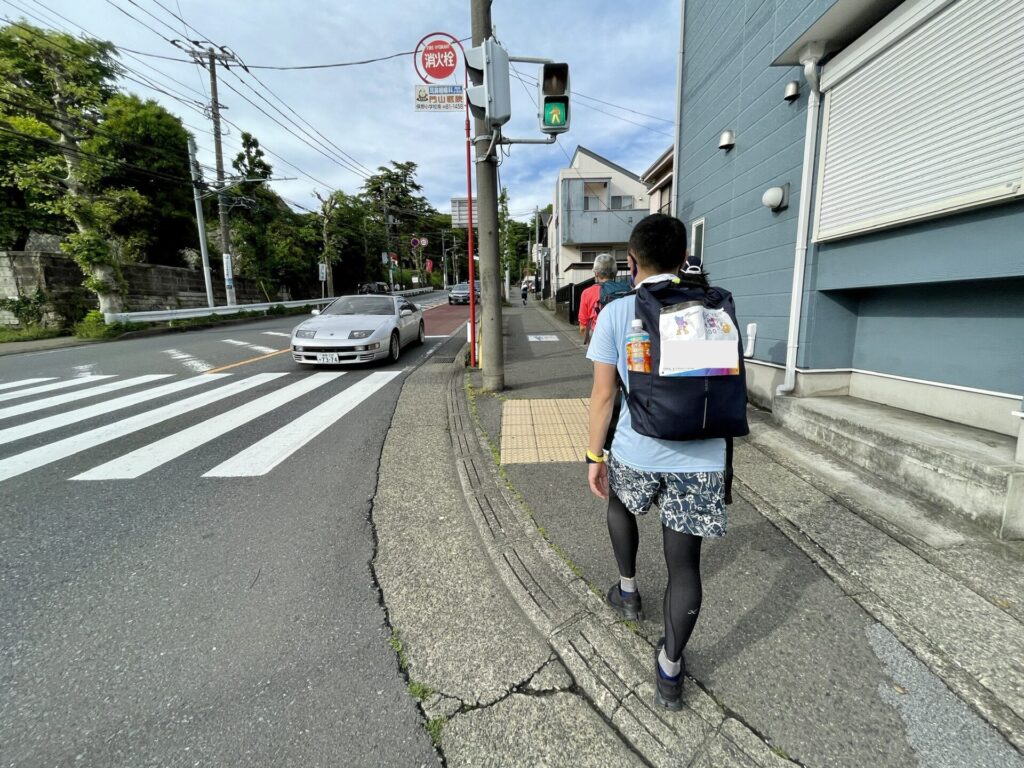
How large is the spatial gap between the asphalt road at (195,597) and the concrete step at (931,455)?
129 inches

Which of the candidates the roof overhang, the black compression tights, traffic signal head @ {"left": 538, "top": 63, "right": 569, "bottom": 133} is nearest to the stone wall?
traffic signal head @ {"left": 538, "top": 63, "right": 569, "bottom": 133}

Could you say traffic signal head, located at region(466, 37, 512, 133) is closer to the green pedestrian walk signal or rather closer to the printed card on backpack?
the green pedestrian walk signal

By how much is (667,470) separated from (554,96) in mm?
4843

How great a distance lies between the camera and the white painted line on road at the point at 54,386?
6.61 m

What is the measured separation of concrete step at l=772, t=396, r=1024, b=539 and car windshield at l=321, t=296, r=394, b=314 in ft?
26.5

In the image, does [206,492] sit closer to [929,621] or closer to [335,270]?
[929,621]

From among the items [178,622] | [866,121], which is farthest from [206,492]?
[866,121]

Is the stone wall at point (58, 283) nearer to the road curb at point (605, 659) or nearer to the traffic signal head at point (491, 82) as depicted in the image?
the traffic signal head at point (491, 82)

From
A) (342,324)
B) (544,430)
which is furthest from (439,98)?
(544,430)

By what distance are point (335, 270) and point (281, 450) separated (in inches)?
1394

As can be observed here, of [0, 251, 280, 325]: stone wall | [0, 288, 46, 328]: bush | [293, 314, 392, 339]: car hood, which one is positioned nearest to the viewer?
[293, 314, 392, 339]: car hood

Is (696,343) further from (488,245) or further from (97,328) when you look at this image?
(97,328)

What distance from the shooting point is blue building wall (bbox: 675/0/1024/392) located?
3143 millimetres

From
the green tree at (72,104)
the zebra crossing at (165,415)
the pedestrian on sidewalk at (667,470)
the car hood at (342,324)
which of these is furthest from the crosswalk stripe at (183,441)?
the green tree at (72,104)
